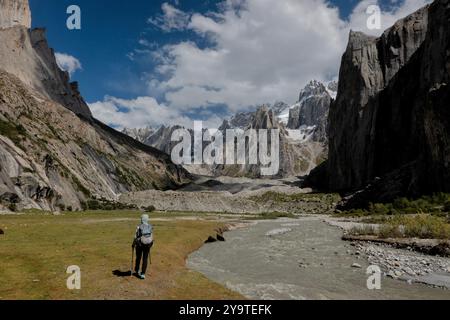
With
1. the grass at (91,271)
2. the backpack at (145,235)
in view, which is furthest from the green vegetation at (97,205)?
the backpack at (145,235)

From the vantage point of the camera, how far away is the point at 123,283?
23016 mm

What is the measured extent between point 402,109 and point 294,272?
151m

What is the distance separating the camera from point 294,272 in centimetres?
3103

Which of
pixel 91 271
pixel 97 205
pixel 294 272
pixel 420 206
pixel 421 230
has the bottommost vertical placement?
pixel 97 205

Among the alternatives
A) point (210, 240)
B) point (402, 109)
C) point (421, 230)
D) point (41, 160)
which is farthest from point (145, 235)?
point (402, 109)

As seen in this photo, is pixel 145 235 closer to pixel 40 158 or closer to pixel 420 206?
pixel 420 206

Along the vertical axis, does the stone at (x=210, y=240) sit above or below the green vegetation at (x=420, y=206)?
below

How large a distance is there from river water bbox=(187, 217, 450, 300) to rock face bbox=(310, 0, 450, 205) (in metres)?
62.2

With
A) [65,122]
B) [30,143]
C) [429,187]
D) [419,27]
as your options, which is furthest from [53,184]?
[419,27]

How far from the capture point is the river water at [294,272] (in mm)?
23641

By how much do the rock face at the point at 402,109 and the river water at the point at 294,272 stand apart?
204 ft

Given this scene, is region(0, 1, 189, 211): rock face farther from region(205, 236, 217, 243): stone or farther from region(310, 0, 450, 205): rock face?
region(310, 0, 450, 205): rock face

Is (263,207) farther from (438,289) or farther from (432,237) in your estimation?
(438,289)

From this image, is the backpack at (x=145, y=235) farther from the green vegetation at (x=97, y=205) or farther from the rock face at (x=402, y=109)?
the green vegetation at (x=97, y=205)
